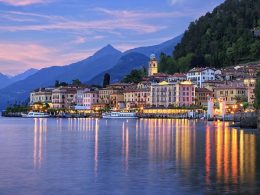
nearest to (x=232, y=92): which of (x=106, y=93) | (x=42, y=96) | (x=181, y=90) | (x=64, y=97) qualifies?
(x=181, y=90)

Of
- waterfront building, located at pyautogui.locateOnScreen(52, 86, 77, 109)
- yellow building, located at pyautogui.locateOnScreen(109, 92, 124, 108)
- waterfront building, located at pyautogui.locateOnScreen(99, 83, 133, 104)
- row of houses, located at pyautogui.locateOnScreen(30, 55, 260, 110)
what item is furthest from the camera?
waterfront building, located at pyautogui.locateOnScreen(52, 86, 77, 109)

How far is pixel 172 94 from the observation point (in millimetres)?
139000

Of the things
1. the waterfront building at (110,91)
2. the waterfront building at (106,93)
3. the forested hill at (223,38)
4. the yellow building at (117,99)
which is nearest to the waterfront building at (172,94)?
the yellow building at (117,99)

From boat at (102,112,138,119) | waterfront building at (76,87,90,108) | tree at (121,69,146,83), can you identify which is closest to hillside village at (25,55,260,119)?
waterfront building at (76,87,90,108)

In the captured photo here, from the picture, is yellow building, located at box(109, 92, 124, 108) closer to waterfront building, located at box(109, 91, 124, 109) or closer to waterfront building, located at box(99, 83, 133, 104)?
waterfront building, located at box(109, 91, 124, 109)

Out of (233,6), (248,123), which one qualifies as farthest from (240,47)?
(248,123)

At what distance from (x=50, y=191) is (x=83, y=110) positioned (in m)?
143

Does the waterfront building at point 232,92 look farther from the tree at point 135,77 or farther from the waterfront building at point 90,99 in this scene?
the waterfront building at point 90,99

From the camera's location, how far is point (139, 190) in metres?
20.7

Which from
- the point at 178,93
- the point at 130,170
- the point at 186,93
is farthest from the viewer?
the point at 178,93

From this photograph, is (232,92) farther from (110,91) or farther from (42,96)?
(42,96)

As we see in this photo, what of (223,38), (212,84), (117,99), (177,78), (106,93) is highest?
(223,38)

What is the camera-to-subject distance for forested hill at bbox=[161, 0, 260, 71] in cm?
15475

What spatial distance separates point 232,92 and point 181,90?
12.1 m
